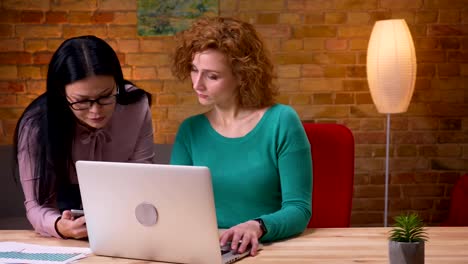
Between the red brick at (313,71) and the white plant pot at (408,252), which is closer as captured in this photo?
the white plant pot at (408,252)

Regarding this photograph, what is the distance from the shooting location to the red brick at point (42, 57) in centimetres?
483

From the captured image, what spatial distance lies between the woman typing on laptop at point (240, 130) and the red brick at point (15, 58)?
8.12ft

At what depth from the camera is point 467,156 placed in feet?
16.3

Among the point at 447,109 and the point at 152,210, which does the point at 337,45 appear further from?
the point at 152,210

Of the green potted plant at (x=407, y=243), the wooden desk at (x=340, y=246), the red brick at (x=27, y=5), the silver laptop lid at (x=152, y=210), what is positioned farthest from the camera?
the red brick at (x=27, y=5)

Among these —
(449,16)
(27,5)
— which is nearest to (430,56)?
(449,16)

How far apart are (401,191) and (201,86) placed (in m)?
2.89

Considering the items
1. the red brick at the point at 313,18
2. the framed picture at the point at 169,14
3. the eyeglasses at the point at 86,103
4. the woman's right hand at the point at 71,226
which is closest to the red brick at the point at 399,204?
the red brick at the point at 313,18

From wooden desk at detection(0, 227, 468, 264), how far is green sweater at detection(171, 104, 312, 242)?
0.57 feet

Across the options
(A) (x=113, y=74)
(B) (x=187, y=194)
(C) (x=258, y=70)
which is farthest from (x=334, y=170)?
(B) (x=187, y=194)

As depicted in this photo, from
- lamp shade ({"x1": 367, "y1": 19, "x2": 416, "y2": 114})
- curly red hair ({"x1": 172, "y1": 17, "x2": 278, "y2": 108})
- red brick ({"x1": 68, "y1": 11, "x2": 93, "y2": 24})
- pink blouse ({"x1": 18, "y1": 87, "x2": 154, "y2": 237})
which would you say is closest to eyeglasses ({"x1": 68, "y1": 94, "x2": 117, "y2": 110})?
pink blouse ({"x1": 18, "y1": 87, "x2": 154, "y2": 237})

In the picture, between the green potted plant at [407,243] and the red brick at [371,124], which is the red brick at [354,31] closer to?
the red brick at [371,124]

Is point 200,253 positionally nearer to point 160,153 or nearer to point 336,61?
point 160,153

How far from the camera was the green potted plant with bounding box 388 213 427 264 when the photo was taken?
1729mm
